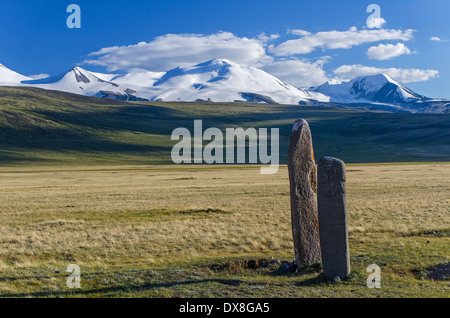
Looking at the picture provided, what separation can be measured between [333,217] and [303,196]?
159 cm

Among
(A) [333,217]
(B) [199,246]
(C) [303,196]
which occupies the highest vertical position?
(C) [303,196]

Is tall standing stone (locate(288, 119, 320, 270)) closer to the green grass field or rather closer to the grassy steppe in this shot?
the green grass field

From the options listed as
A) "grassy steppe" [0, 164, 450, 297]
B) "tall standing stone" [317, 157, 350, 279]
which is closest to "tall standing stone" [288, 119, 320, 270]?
"grassy steppe" [0, 164, 450, 297]

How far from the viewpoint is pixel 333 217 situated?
40.3ft

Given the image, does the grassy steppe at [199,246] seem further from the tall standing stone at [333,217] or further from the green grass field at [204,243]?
the tall standing stone at [333,217]

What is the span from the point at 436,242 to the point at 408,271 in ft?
16.9

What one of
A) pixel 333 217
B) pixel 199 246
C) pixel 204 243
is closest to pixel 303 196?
pixel 333 217

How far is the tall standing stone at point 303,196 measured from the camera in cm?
1373

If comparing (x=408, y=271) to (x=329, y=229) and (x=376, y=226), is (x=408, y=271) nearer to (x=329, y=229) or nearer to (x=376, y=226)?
(x=329, y=229)

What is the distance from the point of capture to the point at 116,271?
13680mm

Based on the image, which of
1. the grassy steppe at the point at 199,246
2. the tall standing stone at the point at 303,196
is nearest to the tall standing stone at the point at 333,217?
the grassy steppe at the point at 199,246

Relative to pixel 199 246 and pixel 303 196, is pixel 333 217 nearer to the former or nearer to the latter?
pixel 303 196
